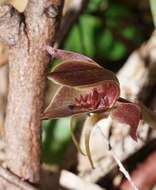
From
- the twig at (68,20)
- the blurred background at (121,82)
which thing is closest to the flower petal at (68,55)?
the blurred background at (121,82)

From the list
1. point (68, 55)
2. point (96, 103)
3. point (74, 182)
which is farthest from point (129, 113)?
point (74, 182)

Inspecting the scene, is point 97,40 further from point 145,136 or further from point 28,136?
point 28,136

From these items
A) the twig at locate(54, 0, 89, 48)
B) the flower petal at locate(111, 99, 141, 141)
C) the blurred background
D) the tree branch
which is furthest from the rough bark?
the twig at locate(54, 0, 89, 48)

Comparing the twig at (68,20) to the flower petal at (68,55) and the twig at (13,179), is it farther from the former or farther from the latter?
the flower petal at (68,55)

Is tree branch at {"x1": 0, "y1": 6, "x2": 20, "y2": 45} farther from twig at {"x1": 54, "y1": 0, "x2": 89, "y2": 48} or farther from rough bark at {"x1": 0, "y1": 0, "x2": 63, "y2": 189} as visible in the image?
twig at {"x1": 54, "y1": 0, "x2": 89, "y2": 48}

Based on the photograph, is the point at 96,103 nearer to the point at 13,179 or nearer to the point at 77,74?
the point at 77,74
